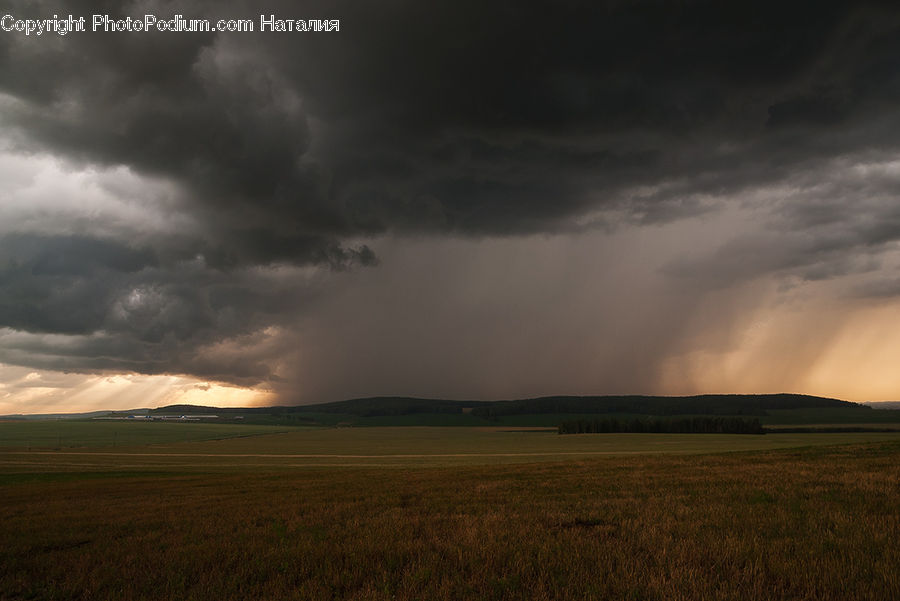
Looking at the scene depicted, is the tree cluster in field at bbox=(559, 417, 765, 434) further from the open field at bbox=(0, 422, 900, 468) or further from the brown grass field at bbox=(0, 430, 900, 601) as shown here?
the brown grass field at bbox=(0, 430, 900, 601)

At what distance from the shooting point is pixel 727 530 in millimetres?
10570

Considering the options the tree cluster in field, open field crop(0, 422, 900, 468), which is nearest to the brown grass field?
open field crop(0, 422, 900, 468)

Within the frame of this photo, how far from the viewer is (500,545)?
9969 mm

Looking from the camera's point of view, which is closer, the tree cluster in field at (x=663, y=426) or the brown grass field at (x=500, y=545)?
the brown grass field at (x=500, y=545)

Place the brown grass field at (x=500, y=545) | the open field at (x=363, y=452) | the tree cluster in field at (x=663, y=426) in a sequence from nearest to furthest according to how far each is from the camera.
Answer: the brown grass field at (x=500, y=545) < the open field at (x=363, y=452) < the tree cluster in field at (x=663, y=426)

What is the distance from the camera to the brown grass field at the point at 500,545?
7684mm

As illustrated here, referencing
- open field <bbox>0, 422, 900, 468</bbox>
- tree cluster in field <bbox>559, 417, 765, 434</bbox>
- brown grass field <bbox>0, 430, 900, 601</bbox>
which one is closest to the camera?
brown grass field <bbox>0, 430, 900, 601</bbox>

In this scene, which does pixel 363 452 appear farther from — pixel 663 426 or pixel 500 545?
pixel 663 426

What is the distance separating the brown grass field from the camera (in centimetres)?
768

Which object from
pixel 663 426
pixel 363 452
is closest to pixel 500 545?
pixel 363 452

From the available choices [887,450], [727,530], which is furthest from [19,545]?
[887,450]

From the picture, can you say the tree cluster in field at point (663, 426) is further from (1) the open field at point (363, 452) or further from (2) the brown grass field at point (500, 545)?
(2) the brown grass field at point (500, 545)

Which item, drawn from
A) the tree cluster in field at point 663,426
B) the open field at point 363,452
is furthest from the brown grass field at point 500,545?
the tree cluster in field at point 663,426

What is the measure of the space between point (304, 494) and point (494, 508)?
10378 millimetres
